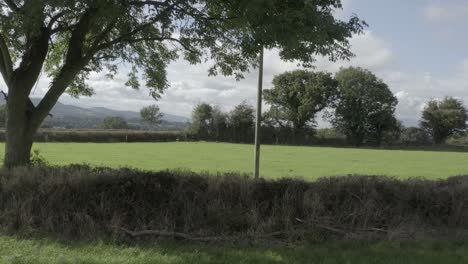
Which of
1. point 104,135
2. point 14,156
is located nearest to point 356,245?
point 14,156

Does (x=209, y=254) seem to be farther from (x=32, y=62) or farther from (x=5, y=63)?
(x=5, y=63)

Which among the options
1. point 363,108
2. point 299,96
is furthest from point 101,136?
point 363,108

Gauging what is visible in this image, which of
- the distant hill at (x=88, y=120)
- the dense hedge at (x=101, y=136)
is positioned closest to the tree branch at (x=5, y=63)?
the distant hill at (x=88, y=120)

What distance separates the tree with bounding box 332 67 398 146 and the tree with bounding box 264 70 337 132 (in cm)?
→ 301

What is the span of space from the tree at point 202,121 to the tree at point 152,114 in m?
42.6

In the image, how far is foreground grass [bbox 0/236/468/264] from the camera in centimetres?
622

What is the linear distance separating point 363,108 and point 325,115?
702 centimetres

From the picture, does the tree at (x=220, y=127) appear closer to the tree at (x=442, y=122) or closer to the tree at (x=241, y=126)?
the tree at (x=241, y=126)

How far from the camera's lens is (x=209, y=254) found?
6625mm

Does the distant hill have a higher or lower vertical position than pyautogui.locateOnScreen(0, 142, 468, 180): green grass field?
higher

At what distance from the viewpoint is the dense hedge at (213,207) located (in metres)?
7.59

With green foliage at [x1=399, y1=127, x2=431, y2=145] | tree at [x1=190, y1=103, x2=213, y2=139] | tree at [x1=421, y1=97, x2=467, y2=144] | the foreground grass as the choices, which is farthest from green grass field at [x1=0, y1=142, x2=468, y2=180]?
tree at [x1=421, y1=97, x2=467, y2=144]

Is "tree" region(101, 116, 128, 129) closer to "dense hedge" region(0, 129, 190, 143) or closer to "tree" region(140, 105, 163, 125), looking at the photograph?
"tree" region(140, 105, 163, 125)

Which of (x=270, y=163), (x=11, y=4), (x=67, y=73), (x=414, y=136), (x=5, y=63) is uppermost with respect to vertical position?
(x=11, y=4)
